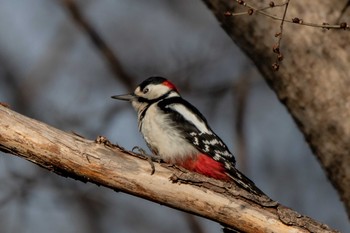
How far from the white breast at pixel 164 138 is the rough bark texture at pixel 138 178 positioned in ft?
3.31

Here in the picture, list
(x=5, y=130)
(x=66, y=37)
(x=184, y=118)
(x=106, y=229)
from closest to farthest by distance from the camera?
1. (x=5, y=130)
2. (x=184, y=118)
3. (x=106, y=229)
4. (x=66, y=37)

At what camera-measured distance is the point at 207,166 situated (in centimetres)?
538

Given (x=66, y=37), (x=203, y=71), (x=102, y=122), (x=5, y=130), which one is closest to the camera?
(x=5, y=130)

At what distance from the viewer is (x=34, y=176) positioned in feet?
27.8

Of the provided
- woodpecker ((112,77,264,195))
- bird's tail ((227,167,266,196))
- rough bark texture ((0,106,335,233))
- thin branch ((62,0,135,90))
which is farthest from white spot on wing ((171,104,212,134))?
thin branch ((62,0,135,90))

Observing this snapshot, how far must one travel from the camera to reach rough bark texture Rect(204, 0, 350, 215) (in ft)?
18.4

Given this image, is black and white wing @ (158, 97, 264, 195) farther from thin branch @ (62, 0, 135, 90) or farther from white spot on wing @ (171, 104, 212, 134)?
thin branch @ (62, 0, 135, 90)

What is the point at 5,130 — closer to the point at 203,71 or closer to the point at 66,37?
the point at 203,71

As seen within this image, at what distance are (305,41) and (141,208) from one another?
17.0 ft

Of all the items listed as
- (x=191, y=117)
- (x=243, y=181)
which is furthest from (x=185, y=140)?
(x=243, y=181)

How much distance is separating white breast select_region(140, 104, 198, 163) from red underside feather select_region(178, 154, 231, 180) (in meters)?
0.05

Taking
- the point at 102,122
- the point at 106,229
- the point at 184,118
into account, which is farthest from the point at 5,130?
the point at 106,229

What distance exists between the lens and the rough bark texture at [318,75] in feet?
18.4

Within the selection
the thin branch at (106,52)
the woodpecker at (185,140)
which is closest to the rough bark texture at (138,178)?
the woodpecker at (185,140)
